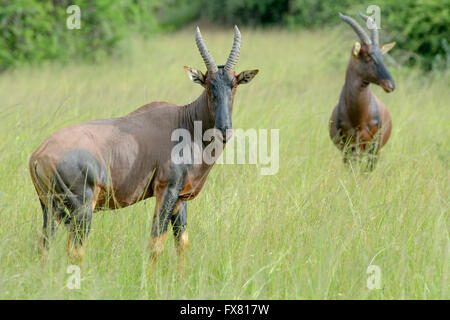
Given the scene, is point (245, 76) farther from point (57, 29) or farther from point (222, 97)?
point (57, 29)

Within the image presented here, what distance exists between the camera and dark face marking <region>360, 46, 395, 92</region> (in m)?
6.29

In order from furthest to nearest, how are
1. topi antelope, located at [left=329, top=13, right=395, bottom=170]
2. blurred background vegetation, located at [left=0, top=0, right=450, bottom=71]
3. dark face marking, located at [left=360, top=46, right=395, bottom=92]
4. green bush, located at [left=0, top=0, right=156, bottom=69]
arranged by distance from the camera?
green bush, located at [left=0, top=0, right=156, bottom=69]
blurred background vegetation, located at [left=0, top=0, right=450, bottom=71]
topi antelope, located at [left=329, top=13, right=395, bottom=170]
dark face marking, located at [left=360, top=46, right=395, bottom=92]

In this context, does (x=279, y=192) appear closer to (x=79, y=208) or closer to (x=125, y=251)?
(x=125, y=251)

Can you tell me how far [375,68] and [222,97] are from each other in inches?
119

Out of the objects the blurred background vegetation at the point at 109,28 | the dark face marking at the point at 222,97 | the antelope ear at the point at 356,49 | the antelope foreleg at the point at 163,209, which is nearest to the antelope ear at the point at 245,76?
the dark face marking at the point at 222,97

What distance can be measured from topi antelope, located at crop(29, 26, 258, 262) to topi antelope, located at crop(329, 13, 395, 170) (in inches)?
107

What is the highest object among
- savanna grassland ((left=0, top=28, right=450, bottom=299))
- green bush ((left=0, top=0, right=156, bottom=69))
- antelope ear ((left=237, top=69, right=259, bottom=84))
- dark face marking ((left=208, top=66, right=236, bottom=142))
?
green bush ((left=0, top=0, right=156, bottom=69))

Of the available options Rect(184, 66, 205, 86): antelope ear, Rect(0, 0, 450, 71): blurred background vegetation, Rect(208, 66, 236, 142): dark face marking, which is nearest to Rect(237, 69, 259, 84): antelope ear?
Rect(208, 66, 236, 142): dark face marking

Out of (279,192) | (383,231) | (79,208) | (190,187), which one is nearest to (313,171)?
(279,192)

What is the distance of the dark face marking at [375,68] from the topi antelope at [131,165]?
102 inches

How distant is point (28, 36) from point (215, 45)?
6.95 metres

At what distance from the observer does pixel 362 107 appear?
6641 mm

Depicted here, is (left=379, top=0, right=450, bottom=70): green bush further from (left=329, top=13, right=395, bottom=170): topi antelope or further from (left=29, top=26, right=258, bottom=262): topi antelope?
(left=29, top=26, right=258, bottom=262): topi antelope

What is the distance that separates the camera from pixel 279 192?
16.9 feet
